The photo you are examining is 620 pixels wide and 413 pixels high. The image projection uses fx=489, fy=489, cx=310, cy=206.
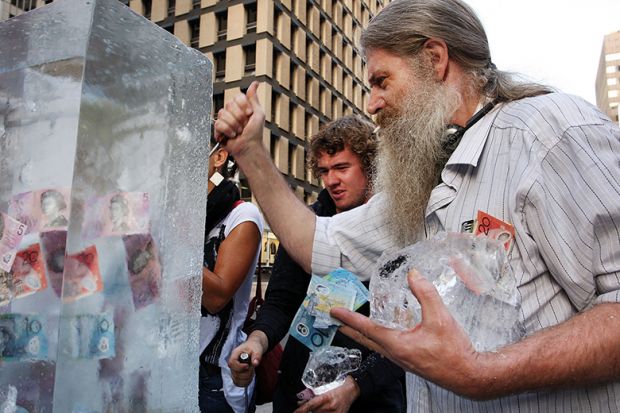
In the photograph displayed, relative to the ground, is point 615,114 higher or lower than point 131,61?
higher

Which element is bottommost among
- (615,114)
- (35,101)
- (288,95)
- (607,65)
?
(35,101)

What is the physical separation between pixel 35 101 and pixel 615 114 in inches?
2491

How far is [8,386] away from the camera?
78 centimetres

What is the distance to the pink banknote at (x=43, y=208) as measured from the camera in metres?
0.74

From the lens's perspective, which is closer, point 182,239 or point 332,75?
point 182,239

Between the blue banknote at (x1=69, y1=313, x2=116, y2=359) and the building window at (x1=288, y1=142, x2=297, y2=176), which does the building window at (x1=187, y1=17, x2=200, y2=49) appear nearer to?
the building window at (x1=288, y1=142, x2=297, y2=176)

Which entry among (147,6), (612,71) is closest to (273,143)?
(147,6)

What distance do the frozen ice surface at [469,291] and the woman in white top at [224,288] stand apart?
754 millimetres

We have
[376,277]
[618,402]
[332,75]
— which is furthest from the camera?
[332,75]

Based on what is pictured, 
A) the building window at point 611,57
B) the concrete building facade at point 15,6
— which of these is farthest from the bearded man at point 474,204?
the building window at point 611,57

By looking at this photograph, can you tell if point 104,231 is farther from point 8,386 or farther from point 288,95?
point 288,95

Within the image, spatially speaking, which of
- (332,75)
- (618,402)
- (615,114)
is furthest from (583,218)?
(615,114)

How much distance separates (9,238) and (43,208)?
0.34ft

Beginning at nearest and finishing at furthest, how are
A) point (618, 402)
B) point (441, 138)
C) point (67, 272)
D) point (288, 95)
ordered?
point (67, 272) → point (618, 402) → point (441, 138) → point (288, 95)
